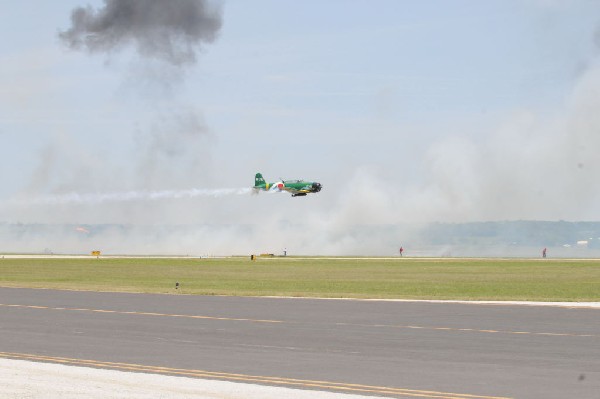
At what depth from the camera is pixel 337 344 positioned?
27.5 metres

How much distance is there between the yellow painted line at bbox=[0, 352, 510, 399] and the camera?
18500 mm

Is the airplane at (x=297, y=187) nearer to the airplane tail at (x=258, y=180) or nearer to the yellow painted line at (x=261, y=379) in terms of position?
the airplane tail at (x=258, y=180)

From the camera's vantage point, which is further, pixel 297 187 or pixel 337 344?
pixel 297 187

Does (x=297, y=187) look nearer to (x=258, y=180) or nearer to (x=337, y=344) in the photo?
(x=258, y=180)

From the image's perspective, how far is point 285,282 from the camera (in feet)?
245

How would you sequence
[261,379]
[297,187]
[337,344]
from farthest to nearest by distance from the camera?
1. [297,187]
2. [337,344]
3. [261,379]

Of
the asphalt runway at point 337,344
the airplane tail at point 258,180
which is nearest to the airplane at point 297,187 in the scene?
the airplane tail at point 258,180

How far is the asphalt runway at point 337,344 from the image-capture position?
20.3 metres

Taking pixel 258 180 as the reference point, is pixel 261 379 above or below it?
below

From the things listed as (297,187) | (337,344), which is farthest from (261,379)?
(297,187)

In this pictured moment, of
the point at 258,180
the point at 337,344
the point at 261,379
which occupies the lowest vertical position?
the point at 261,379

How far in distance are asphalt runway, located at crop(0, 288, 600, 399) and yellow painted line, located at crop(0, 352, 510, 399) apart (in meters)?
0.02

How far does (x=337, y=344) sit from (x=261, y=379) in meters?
7.23

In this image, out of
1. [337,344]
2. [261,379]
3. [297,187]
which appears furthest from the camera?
[297,187]
